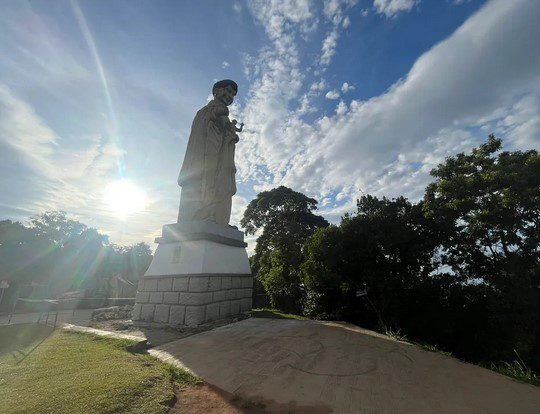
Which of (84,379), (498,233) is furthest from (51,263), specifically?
(498,233)

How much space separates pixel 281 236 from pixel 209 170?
49.1 feet

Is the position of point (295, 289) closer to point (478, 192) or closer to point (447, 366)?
point (478, 192)

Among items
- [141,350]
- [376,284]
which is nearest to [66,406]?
[141,350]

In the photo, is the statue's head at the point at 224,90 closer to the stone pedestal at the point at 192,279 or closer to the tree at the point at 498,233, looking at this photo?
the stone pedestal at the point at 192,279

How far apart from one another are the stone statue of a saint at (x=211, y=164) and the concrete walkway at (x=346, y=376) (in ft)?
15.7

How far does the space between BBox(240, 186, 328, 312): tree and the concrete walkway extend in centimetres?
1230

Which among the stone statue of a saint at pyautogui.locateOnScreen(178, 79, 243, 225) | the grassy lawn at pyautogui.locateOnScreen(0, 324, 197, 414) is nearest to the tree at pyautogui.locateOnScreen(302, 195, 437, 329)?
the stone statue of a saint at pyautogui.locateOnScreen(178, 79, 243, 225)

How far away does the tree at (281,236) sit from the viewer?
59.2 ft

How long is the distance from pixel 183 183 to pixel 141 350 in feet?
20.0

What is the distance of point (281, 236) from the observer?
2375cm

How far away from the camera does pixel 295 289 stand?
57.4 feet

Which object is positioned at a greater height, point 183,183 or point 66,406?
point 183,183

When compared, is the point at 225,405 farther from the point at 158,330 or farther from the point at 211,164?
the point at 211,164

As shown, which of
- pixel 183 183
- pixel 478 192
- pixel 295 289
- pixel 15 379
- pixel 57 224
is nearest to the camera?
pixel 15 379
